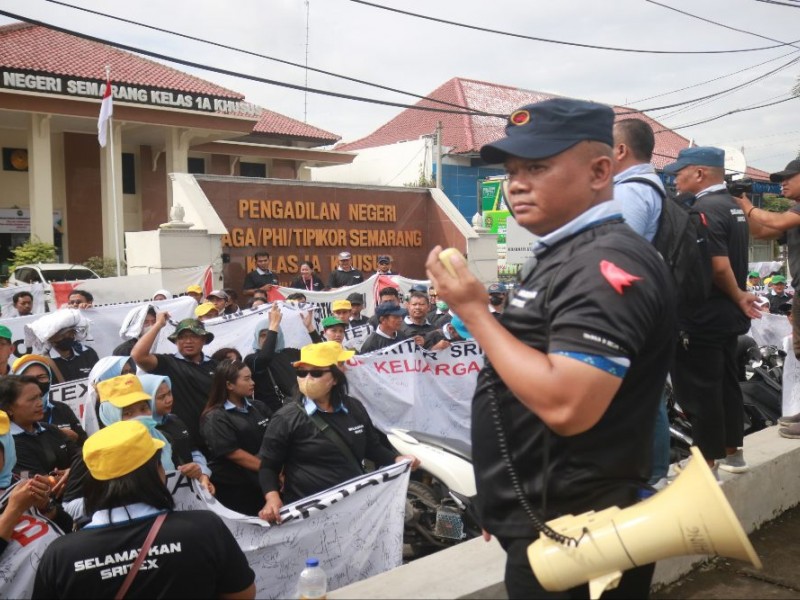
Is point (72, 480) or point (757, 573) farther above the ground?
point (72, 480)

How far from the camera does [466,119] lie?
37.9 meters

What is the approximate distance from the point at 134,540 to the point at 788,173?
418cm

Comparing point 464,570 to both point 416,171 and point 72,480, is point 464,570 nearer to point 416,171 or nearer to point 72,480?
point 72,480

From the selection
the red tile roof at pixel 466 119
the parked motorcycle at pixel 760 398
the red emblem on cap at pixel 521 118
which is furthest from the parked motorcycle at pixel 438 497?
the red tile roof at pixel 466 119

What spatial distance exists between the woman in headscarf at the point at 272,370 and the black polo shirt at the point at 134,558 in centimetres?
367

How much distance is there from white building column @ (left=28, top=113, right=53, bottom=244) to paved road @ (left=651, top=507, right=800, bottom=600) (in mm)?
21910

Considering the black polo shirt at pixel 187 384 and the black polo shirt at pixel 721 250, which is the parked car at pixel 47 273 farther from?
the black polo shirt at pixel 721 250

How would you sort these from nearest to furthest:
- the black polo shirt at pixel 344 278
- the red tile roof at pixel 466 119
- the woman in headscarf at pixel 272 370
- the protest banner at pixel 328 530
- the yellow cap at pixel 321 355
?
the protest banner at pixel 328 530
the yellow cap at pixel 321 355
the woman in headscarf at pixel 272 370
the black polo shirt at pixel 344 278
the red tile roof at pixel 466 119

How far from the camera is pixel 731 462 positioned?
13.5 feet

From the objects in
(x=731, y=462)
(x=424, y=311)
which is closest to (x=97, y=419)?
(x=731, y=462)

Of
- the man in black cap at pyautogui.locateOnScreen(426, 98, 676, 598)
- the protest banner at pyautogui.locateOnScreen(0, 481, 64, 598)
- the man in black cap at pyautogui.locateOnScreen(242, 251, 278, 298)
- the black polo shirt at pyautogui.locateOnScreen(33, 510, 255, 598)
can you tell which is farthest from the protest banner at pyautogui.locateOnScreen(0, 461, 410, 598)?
the man in black cap at pyautogui.locateOnScreen(242, 251, 278, 298)

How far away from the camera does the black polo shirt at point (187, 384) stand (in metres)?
5.58

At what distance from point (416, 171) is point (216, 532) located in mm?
32358

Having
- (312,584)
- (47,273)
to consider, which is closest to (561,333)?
(312,584)
